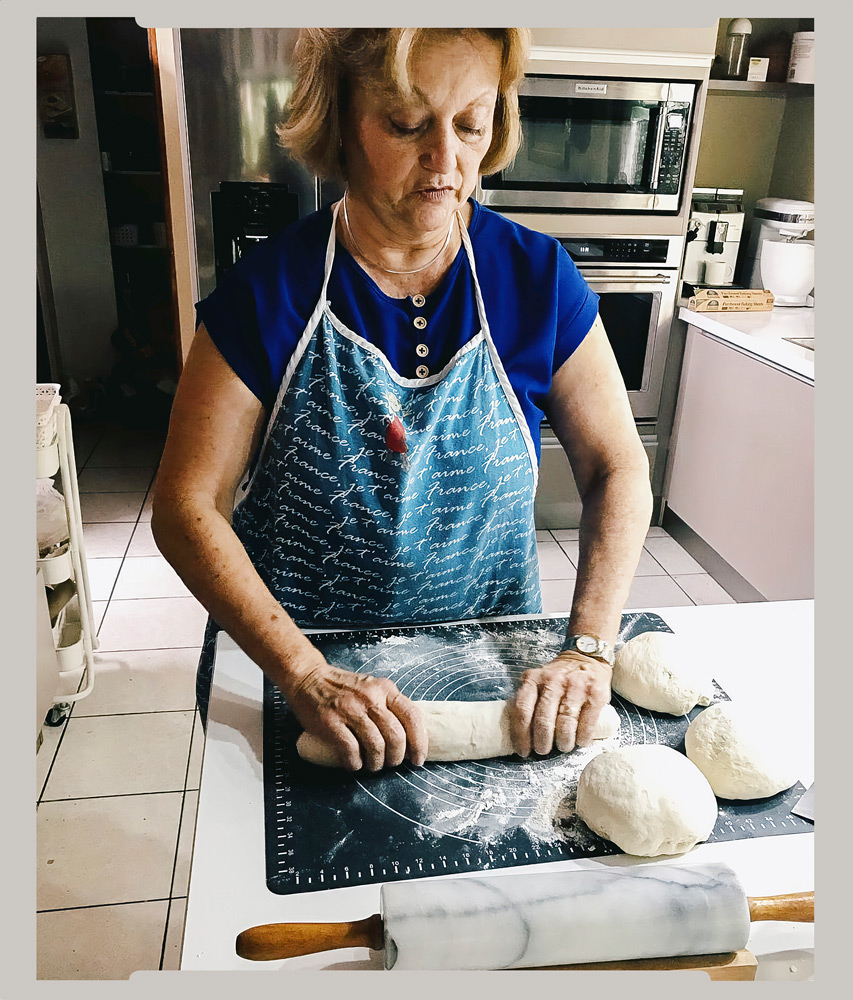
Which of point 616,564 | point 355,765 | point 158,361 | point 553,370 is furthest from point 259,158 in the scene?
point 158,361

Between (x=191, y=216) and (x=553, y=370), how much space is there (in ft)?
3.38

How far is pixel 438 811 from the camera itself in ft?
1.83

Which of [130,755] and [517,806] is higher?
[517,806]

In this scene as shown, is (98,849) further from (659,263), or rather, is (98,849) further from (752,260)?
(752,260)

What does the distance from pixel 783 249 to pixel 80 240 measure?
94.2 inches

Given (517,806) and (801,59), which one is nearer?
(517,806)

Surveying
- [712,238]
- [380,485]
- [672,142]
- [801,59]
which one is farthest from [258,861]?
[801,59]

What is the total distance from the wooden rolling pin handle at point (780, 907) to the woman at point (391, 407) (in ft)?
0.55

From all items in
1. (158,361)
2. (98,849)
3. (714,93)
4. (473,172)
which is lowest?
(98,849)

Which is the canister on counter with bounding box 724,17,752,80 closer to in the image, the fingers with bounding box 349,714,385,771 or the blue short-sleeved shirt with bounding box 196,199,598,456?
the blue short-sleeved shirt with bounding box 196,199,598,456

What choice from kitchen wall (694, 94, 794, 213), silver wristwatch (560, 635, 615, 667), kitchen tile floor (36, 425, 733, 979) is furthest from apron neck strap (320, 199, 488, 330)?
kitchen wall (694, 94, 794, 213)

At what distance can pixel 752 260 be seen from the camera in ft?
6.88

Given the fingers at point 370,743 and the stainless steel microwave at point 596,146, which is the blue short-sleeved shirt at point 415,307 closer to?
the fingers at point 370,743

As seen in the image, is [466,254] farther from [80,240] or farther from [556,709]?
[80,240]
